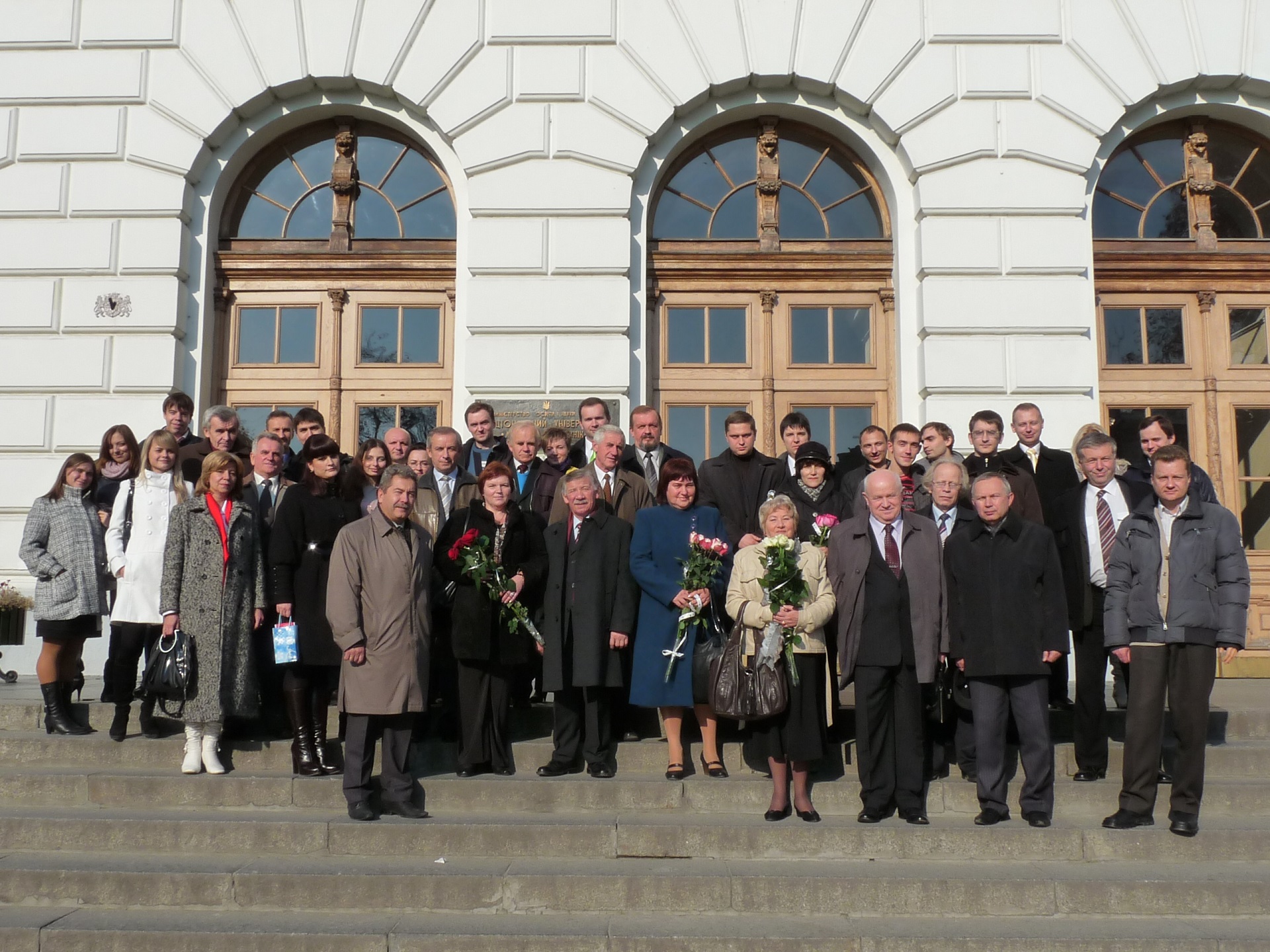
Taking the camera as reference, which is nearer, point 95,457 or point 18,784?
point 18,784

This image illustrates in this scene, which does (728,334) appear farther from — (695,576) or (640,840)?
(640,840)

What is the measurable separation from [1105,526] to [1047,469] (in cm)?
95

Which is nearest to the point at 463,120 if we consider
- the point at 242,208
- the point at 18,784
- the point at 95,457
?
the point at 242,208

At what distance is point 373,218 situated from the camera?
421 inches

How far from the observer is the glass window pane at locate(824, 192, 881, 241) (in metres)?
10.7

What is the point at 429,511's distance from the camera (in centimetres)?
711

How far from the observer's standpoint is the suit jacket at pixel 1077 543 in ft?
21.3

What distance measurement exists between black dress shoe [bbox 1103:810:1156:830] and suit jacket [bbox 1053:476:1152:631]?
110cm

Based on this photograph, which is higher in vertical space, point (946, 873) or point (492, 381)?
point (492, 381)

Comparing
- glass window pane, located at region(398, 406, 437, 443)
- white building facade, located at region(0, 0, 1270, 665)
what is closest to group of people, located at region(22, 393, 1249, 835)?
white building facade, located at region(0, 0, 1270, 665)

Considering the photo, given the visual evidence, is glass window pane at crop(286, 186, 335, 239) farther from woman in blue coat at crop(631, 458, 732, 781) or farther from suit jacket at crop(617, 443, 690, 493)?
woman in blue coat at crop(631, 458, 732, 781)

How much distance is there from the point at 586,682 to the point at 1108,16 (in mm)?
8498

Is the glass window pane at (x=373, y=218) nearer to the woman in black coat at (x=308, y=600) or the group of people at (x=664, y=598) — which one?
the group of people at (x=664, y=598)

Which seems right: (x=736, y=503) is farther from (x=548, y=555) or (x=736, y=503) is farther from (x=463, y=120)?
(x=463, y=120)
